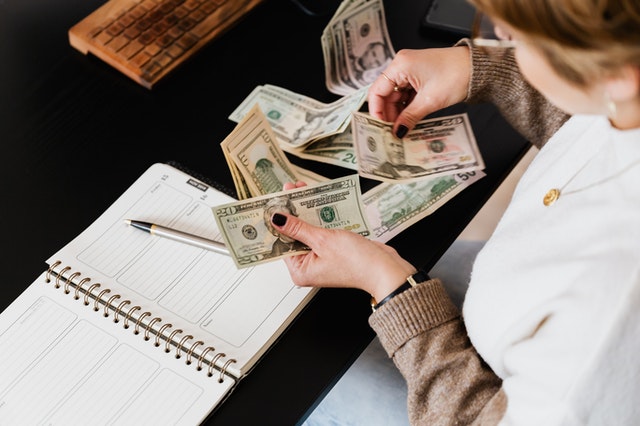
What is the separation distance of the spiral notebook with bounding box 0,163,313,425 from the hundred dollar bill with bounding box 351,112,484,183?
276 mm

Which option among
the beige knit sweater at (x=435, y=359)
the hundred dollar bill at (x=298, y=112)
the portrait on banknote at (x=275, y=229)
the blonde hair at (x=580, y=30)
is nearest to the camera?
the blonde hair at (x=580, y=30)

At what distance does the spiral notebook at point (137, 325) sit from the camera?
0.95 metres

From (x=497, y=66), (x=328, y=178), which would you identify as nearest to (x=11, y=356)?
(x=328, y=178)

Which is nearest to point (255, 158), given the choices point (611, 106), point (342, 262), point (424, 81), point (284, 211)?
point (284, 211)

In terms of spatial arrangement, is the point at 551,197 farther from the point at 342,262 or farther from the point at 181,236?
the point at 181,236

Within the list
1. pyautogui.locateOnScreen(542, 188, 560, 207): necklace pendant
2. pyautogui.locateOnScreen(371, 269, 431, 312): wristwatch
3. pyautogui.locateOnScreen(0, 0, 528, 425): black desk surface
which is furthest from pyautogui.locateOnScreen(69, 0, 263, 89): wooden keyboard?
pyautogui.locateOnScreen(542, 188, 560, 207): necklace pendant

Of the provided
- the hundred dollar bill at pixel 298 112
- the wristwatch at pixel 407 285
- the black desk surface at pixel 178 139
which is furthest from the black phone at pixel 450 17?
the wristwatch at pixel 407 285

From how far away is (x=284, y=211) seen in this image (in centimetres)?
109

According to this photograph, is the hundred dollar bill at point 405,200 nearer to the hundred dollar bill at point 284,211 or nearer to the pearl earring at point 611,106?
the hundred dollar bill at point 284,211

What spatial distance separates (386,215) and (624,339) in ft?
1.60

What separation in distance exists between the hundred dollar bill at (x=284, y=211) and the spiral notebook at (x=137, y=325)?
0.17ft

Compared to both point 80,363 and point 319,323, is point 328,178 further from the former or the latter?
point 80,363

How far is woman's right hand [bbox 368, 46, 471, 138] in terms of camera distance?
1267mm

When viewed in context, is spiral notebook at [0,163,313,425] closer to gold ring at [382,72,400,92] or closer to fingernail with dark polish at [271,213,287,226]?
fingernail with dark polish at [271,213,287,226]
